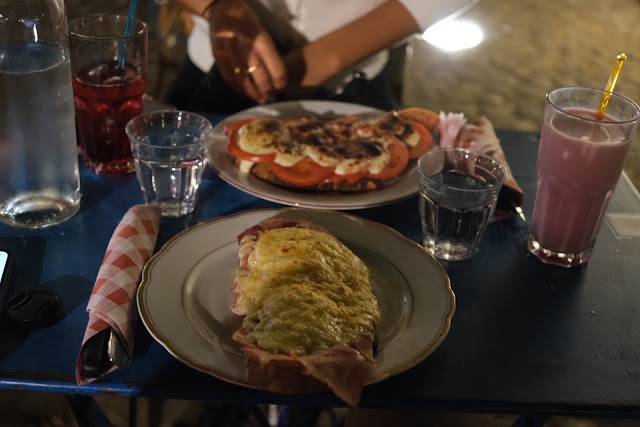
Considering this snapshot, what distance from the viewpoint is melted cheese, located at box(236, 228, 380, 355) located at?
28.6 inches

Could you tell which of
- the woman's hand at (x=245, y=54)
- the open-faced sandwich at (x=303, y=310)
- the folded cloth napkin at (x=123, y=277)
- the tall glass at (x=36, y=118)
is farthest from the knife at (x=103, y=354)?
the woman's hand at (x=245, y=54)

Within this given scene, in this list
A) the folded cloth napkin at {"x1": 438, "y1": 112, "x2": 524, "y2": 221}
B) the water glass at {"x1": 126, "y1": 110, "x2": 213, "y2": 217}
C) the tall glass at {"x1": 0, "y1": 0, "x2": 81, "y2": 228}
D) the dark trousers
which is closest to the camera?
the tall glass at {"x1": 0, "y1": 0, "x2": 81, "y2": 228}

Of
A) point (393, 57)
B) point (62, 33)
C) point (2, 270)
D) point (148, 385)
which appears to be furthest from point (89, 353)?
point (393, 57)

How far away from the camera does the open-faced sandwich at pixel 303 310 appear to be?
689mm

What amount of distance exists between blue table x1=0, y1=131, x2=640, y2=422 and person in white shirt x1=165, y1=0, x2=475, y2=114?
43 centimetres

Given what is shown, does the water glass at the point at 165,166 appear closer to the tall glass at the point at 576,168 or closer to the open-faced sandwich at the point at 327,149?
the open-faced sandwich at the point at 327,149

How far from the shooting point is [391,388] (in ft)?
2.50

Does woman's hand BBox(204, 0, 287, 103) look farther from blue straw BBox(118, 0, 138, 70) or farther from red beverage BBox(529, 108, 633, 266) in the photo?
red beverage BBox(529, 108, 633, 266)

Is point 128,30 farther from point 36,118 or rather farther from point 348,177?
point 348,177

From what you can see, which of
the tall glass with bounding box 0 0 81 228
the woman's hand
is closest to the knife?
the tall glass with bounding box 0 0 81 228

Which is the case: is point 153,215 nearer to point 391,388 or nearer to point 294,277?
point 294,277

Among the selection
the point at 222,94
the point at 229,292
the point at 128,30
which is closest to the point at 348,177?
the point at 229,292

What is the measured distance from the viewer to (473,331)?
858 mm

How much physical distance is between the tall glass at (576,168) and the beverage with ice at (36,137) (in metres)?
0.68
